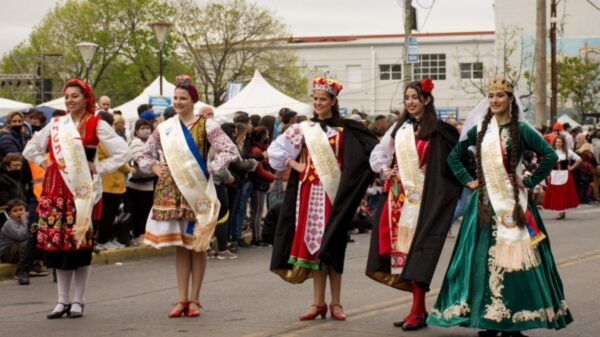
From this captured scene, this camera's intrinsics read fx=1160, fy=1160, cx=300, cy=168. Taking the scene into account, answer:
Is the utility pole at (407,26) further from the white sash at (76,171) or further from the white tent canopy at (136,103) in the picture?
the white sash at (76,171)

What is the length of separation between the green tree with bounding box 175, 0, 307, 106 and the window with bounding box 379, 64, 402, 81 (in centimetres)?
1533

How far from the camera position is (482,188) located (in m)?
8.16

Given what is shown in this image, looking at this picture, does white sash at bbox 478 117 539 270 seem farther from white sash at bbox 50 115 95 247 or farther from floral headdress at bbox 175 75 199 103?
white sash at bbox 50 115 95 247

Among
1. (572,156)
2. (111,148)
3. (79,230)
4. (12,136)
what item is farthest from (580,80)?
(79,230)

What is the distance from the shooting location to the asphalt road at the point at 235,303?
868 cm

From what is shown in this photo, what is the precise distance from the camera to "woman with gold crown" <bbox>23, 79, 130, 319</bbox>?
9.48 metres

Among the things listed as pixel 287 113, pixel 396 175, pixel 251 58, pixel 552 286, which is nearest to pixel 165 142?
pixel 396 175

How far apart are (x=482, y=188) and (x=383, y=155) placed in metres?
1.03

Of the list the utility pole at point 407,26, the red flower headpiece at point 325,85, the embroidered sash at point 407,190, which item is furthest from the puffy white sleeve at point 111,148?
the utility pole at point 407,26

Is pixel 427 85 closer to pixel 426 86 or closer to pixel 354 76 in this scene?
pixel 426 86

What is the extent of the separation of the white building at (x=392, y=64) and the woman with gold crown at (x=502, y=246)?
62.9 m

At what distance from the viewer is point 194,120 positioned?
9547 mm

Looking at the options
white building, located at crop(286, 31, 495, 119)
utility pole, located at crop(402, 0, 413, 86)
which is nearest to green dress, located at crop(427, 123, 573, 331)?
utility pole, located at crop(402, 0, 413, 86)

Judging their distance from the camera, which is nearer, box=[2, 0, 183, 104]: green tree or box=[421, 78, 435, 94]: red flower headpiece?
box=[421, 78, 435, 94]: red flower headpiece
